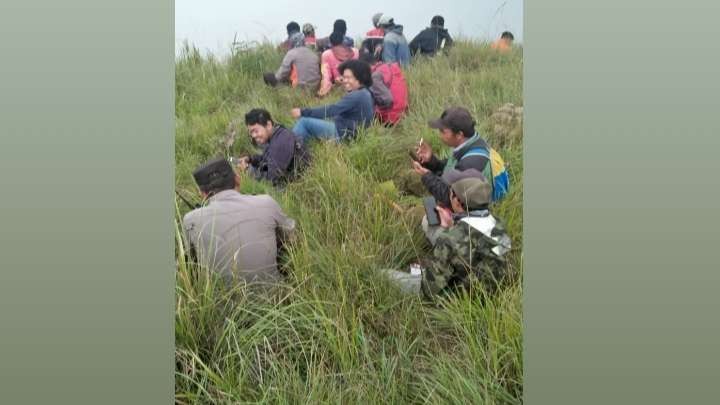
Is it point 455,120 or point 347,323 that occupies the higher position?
point 455,120

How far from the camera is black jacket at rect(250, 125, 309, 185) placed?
4.43 metres

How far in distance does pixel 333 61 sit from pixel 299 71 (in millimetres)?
482

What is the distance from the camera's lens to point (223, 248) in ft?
9.41

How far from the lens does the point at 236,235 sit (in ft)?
9.68

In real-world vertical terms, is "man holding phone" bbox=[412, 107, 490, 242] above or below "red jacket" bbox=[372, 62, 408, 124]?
below

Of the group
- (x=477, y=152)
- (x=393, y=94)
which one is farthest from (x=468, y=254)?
(x=393, y=94)

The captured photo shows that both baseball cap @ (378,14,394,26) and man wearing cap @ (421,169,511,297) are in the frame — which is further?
baseball cap @ (378,14,394,26)

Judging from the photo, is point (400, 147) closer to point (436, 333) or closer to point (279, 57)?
point (436, 333)

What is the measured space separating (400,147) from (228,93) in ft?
9.08

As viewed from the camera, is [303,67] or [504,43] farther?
[303,67]

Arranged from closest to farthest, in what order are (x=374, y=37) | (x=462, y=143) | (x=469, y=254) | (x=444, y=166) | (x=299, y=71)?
(x=469, y=254)
(x=462, y=143)
(x=444, y=166)
(x=299, y=71)
(x=374, y=37)

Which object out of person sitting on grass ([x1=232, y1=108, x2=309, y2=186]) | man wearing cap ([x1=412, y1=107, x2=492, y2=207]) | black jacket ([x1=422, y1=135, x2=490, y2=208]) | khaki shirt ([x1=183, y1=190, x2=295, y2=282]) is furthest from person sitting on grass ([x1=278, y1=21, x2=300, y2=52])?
khaki shirt ([x1=183, y1=190, x2=295, y2=282])

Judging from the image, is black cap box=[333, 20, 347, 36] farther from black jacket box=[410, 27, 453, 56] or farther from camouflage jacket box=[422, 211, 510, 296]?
camouflage jacket box=[422, 211, 510, 296]

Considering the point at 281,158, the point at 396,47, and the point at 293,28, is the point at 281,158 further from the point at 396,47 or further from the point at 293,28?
the point at 293,28
